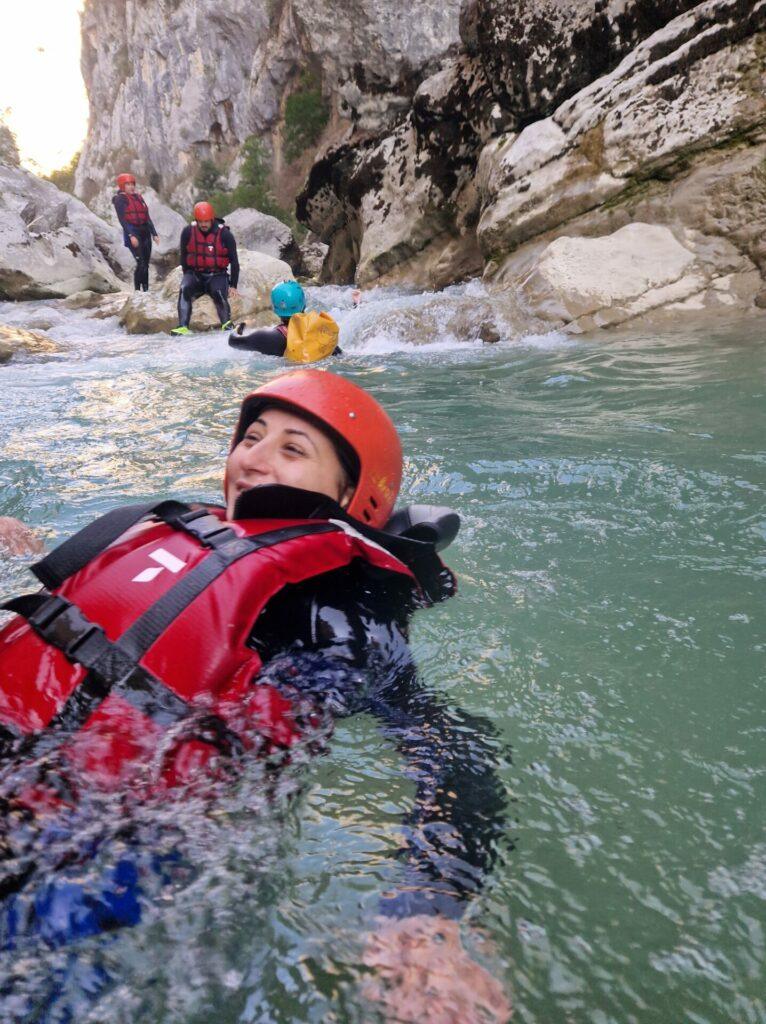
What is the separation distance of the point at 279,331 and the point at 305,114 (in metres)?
21.5

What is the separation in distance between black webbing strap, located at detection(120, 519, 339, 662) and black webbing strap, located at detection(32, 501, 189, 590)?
294mm

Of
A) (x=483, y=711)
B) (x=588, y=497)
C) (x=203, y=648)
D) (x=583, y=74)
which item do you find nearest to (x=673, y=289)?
(x=583, y=74)

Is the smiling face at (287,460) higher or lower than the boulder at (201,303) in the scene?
lower

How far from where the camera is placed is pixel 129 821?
1.27 meters

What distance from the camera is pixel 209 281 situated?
1159cm

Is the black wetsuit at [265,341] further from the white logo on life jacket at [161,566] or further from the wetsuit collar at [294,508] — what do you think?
the white logo on life jacket at [161,566]

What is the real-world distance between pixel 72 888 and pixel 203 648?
46cm

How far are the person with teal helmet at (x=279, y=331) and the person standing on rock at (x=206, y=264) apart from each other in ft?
10.5

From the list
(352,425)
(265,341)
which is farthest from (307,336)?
(352,425)

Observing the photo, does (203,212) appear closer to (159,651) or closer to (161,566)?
(161,566)

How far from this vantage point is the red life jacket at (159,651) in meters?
1.34

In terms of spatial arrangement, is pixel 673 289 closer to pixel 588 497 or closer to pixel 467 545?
pixel 588 497

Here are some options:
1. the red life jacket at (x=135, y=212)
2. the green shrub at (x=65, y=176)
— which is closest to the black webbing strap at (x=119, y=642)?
the red life jacket at (x=135, y=212)

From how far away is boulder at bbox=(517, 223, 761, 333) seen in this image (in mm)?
7746
